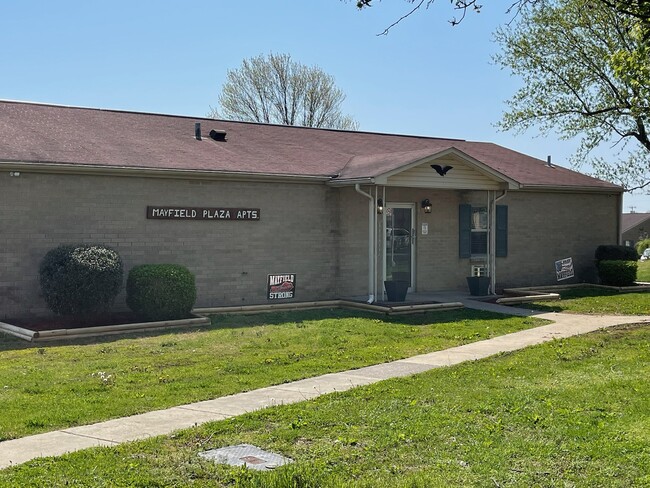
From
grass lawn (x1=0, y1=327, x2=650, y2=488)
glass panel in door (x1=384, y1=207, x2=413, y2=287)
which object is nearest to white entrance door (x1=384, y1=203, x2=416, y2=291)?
glass panel in door (x1=384, y1=207, x2=413, y2=287)

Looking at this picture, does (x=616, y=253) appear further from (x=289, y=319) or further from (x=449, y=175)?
(x=289, y=319)

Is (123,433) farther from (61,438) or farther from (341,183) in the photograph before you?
(341,183)

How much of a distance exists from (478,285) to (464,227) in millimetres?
1765

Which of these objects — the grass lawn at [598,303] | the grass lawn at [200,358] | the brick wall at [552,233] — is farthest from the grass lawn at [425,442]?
the brick wall at [552,233]

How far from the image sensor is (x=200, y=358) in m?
11.1

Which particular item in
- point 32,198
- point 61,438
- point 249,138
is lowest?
point 61,438

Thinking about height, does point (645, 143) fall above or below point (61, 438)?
above

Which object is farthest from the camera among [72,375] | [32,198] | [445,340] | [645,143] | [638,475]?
[645,143]

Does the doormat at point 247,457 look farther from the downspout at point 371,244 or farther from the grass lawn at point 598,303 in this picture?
the grass lawn at point 598,303

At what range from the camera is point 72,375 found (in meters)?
9.73

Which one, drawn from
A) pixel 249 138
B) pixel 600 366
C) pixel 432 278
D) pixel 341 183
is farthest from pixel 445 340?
pixel 249 138

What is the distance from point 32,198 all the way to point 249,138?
672 centimetres

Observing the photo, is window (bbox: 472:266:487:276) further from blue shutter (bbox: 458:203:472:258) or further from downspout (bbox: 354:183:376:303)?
downspout (bbox: 354:183:376:303)

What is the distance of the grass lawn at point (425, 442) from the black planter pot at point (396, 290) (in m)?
7.65
